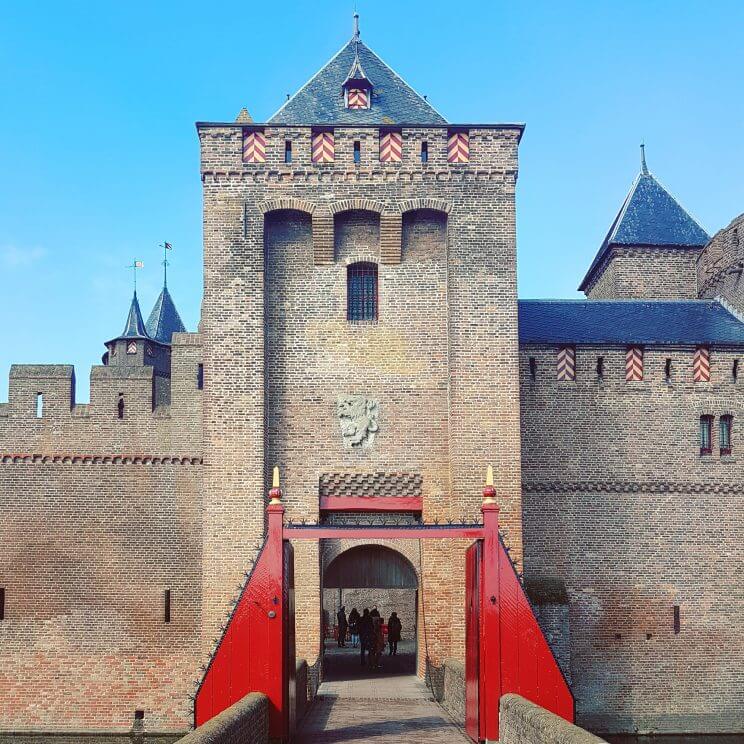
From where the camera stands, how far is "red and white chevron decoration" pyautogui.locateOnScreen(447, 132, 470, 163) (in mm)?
18312

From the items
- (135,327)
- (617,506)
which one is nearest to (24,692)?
(617,506)

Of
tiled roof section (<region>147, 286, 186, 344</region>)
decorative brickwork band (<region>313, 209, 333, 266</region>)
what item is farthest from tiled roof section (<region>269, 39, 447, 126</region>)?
tiled roof section (<region>147, 286, 186, 344</region>)

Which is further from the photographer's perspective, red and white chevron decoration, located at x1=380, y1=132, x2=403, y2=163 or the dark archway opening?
the dark archway opening

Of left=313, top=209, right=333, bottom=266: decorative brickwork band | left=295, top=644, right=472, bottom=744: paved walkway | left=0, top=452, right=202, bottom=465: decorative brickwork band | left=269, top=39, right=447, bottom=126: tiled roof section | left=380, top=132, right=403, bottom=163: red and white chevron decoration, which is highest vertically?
left=269, top=39, right=447, bottom=126: tiled roof section

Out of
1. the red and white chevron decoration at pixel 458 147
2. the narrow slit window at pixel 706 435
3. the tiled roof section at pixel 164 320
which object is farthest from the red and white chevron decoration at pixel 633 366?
the tiled roof section at pixel 164 320

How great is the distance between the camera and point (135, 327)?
33.8 meters

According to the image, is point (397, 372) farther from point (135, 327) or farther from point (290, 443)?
point (135, 327)

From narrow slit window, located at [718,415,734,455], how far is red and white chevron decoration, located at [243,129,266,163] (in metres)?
10.3

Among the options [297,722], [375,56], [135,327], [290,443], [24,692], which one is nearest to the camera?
[297,722]

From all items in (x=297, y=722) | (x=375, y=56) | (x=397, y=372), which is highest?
(x=375, y=56)

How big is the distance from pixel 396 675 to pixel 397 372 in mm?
7534

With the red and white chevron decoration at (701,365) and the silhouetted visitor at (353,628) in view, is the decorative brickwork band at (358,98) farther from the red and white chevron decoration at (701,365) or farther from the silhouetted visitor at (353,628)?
the silhouetted visitor at (353,628)

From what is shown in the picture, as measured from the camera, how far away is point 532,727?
9.38 metres

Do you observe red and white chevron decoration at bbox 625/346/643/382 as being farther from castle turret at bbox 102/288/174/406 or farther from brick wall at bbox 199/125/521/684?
castle turret at bbox 102/288/174/406
